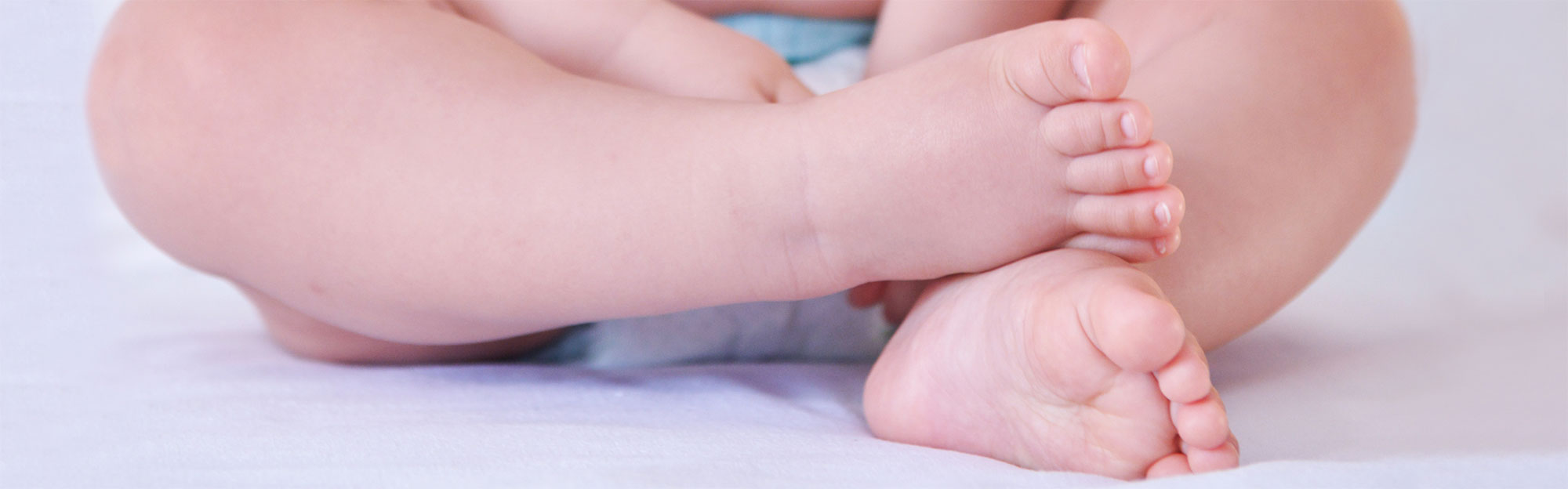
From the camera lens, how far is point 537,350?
853mm

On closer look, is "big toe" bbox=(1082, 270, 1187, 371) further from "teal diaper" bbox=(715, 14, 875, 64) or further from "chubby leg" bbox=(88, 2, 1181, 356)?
"teal diaper" bbox=(715, 14, 875, 64)

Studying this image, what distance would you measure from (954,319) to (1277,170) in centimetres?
20

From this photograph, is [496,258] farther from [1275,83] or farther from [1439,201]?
[1439,201]

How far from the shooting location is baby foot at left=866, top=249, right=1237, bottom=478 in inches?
16.8

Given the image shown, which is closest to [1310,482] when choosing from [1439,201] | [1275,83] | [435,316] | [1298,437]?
[1298,437]

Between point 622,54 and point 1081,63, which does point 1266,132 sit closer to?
point 1081,63

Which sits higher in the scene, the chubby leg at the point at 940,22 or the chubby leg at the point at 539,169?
the chubby leg at the point at 940,22

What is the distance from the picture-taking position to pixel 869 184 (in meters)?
0.53

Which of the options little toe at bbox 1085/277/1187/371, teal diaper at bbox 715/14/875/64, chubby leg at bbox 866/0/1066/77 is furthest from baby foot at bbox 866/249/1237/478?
teal diaper at bbox 715/14/875/64

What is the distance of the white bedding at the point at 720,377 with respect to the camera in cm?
48

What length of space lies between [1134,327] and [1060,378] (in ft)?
0.19

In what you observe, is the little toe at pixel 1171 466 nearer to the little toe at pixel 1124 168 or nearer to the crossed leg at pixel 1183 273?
the crossed leg at pixel 1183 273

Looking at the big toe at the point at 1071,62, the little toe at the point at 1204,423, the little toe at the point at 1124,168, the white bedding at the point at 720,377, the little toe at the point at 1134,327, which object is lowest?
the white bedding at the point at 720,377

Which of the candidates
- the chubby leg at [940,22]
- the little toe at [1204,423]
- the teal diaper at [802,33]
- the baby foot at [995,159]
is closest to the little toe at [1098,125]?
the baby foot at [995,159]
